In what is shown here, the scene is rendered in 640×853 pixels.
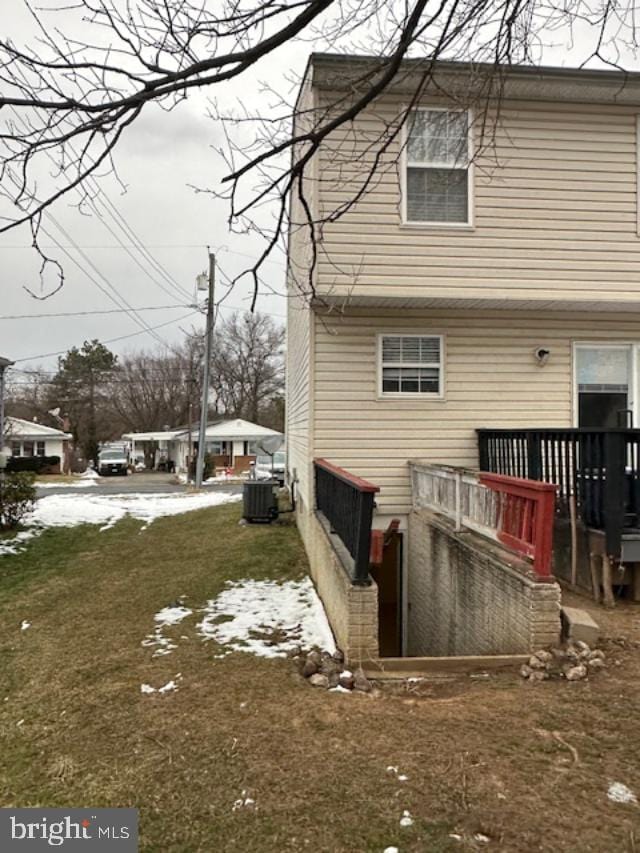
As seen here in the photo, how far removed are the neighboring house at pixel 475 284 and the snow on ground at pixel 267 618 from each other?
950mm

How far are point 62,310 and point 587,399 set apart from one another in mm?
29764

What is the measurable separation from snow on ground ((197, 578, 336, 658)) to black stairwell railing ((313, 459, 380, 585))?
30.1 inches

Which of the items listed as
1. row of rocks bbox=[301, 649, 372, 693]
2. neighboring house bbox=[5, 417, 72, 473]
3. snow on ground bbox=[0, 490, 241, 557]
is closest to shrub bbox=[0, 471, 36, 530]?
snow on ground bbox=[0, 490, 241, 557]

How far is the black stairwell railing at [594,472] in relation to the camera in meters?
5.07

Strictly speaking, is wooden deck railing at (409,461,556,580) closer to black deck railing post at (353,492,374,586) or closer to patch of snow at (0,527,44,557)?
black deck railing post at (353,492,374,586)

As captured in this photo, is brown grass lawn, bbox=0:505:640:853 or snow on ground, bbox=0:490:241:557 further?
snow on ground, bbox=0:490:241:557

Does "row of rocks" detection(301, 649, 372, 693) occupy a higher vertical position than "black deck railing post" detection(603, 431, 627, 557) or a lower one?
lower

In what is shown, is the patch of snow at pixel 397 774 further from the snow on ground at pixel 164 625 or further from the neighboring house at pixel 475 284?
the neighboring house at pixel 475 284

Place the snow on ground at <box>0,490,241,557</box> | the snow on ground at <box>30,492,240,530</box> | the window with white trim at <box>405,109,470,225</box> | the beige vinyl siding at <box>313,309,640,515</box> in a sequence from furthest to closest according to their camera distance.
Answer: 1. the snow on ground at <box>30,492,240,530</box>
2. the snow on ground at <box>0,490,241,557</box>
3. the beige vinyl siding at <box>313,309,640,515</box>
4. the window with white trim at <box>405,109,470,225</box>

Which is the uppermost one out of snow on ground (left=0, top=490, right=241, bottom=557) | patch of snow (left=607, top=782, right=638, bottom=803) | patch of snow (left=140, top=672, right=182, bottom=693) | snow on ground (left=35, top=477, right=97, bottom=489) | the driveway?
patch of snow (left=607, top=782, right=638, bottom=803)

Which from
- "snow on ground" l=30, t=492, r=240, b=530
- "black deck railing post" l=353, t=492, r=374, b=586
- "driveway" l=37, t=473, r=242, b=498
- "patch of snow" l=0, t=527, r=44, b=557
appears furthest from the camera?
"driveway" l=37, t=473, r=242, b=498

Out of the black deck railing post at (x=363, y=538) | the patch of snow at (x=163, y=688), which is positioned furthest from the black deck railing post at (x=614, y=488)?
the patch of snow at (x=163, y=688)

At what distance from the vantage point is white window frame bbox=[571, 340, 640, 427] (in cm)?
818

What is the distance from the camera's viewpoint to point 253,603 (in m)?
6.38
